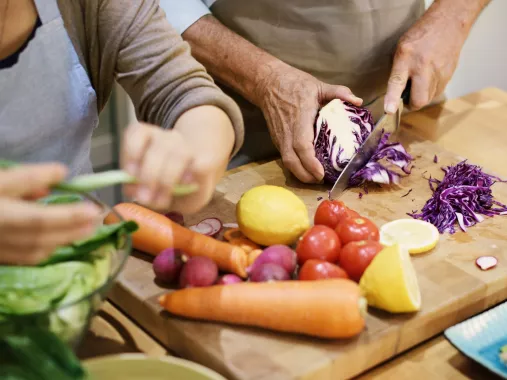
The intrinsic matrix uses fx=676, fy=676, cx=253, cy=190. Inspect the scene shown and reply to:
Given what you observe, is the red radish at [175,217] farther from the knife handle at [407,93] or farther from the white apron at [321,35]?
the knife handle at [407,93]

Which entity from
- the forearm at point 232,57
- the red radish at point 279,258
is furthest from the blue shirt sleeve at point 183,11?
the red radish at point 279,258

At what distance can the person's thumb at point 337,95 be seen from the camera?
5.81 ft

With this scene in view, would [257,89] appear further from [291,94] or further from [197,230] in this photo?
[197,230]

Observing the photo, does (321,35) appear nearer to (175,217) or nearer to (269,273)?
(175,217)

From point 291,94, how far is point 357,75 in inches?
13.3

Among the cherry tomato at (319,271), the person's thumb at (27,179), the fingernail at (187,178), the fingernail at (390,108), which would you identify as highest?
the person's thumb at (27,179)

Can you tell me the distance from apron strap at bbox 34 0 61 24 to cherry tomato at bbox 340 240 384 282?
73cm

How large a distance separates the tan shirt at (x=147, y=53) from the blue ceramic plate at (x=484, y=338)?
0.55 metres

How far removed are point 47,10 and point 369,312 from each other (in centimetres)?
85

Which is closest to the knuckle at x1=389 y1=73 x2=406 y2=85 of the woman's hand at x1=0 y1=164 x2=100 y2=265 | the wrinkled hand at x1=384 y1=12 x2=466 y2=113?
the wrinkled hand at x1=384 y1=12 x2=466 y2=113

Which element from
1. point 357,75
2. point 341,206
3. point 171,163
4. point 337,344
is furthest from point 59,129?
point 357,75

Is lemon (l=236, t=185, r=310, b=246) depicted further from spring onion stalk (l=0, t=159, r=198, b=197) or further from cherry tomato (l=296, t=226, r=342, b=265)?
spring onion stalk (l=0, t=159, r=198, b=197)

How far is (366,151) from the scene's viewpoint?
5.82 feet

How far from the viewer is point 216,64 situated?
6.35ft
